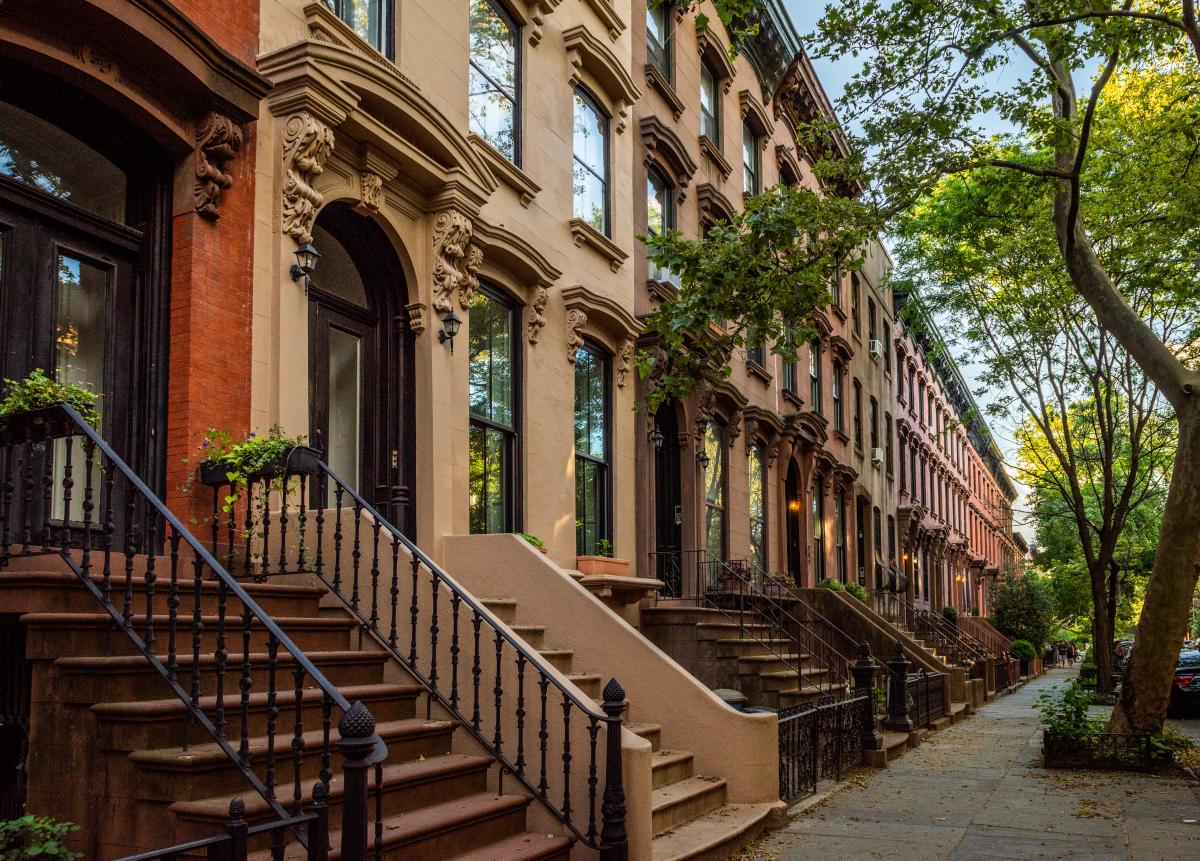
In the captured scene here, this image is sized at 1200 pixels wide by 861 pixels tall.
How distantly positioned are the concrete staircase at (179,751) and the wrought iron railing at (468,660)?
0.93ft

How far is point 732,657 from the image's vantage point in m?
14.2

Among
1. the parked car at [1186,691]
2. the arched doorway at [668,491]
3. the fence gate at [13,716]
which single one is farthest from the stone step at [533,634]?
the parked car at [1186,691]

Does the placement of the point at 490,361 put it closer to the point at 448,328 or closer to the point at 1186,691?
the point at 448,328

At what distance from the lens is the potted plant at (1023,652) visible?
4077 cm

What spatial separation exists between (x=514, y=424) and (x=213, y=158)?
17.3 ft

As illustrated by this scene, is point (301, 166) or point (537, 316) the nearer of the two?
point (301, 166)

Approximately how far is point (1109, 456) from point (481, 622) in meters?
19.2

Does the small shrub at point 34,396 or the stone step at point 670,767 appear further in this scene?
the stone step at point 670,767

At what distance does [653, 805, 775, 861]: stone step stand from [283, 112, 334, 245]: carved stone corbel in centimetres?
553

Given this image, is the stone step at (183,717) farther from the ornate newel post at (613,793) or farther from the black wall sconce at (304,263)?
the black wall sconce at (304,263)

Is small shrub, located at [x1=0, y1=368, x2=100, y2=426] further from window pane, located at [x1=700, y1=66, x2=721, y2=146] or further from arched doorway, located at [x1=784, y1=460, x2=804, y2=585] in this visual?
arched doorway, located at [x1=784, y1=460, x2=804, y2=585]

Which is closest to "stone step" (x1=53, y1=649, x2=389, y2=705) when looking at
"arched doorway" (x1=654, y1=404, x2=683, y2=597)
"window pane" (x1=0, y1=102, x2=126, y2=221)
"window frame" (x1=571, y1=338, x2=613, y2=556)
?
"window pane" (x1=0, y1=102, x2=126, y2=221)

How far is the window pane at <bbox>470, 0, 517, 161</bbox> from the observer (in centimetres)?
1277

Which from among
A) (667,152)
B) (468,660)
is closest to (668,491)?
(667,152)
